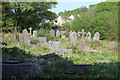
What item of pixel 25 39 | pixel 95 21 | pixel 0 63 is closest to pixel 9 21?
pixel 25 39

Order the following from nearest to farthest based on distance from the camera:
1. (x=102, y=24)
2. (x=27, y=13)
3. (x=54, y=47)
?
(x=54, y=47)
(x=102, y=24)
(x=27, y=13)

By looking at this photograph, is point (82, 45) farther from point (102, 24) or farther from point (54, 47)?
point (102, 24)

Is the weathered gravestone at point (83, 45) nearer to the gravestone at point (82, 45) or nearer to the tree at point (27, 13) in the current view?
the gravestone at point (82, 45)

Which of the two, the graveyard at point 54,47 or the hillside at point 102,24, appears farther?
the hillside at point 102,24

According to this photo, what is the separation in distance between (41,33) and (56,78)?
5740 mm

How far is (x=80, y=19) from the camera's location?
44.8ft

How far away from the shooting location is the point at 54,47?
6.34 metres

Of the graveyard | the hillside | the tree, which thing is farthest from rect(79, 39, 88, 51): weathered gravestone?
the tree

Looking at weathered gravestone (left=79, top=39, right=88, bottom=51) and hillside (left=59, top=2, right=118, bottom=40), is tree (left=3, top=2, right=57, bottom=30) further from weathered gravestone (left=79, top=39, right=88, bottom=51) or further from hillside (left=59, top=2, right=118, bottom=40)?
weathered gravestone (left=79, top=39, right=88, bottom=51)

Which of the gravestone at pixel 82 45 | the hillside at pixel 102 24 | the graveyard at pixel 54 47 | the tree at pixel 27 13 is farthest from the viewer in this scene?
the tree at pixel 27 13

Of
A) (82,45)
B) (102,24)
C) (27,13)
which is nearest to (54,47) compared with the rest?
(82,45)

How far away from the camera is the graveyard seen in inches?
121

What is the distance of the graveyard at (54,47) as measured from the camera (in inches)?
121

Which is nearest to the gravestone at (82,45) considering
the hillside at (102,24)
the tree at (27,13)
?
the hillside at (102,24)
